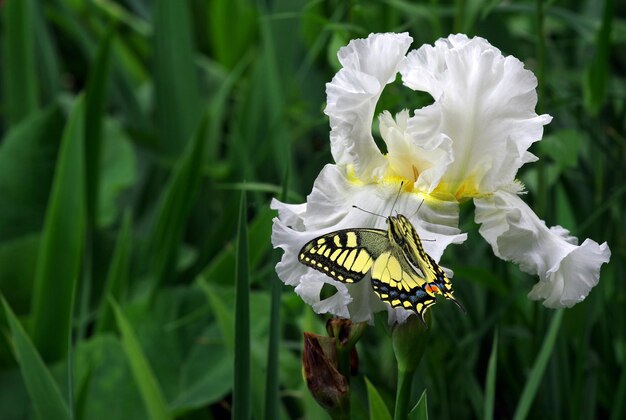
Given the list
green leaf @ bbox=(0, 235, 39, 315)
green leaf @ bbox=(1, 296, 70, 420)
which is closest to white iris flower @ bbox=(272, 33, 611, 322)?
green leaf @ bbox=(1, 296, 70, 420)

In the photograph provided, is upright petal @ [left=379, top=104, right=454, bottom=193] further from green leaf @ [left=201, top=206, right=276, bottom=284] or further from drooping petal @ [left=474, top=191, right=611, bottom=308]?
green leaf @ [left=201, top=206, right=276, bottom=284]

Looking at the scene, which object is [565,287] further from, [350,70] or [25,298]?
[25,298]

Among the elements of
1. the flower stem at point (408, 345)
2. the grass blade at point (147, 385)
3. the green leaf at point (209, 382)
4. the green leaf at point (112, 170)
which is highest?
the flower stem at point (408, 345)

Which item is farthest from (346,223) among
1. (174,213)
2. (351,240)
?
(174,213)

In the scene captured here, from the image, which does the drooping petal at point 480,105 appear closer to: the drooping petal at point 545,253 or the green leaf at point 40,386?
the drooping petal at point 545,253

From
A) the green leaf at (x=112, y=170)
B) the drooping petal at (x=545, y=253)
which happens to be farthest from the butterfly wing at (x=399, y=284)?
the green leaf at (x=112, y=170)

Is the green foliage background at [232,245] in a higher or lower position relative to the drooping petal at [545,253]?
lower

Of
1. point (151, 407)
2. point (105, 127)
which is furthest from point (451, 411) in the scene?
point (105, 127)
